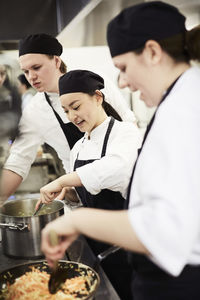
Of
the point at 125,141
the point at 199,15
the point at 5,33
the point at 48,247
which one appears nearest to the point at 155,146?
the point at 48,247

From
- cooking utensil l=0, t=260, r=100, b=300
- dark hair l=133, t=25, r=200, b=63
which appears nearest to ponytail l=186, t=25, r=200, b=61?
dark hair l=133, t=25, r=200, b=63

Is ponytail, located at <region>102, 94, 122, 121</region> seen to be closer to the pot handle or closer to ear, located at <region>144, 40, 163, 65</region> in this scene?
the pot handle

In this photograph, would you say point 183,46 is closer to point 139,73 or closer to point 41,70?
point 139,73

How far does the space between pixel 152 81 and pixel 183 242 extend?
0.38m

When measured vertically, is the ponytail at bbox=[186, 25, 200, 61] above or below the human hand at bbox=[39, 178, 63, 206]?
above

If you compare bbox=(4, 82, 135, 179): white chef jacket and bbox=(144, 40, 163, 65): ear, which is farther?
bbox=(4, 82, 135, 179): white chef jacket

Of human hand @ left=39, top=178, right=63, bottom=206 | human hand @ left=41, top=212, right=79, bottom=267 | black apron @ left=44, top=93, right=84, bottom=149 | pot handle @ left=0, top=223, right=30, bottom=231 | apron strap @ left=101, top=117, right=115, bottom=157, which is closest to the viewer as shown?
human hand @ left=41, top=212, right=79, bottom=267

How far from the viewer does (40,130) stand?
2.05 meters

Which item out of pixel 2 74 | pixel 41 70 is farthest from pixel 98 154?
pixel 2 74

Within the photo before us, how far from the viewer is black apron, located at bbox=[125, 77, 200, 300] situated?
3.16ft

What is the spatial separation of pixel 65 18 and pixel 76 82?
37cm

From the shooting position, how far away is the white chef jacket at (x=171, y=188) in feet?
2.42

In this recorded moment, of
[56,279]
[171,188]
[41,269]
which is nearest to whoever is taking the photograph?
[171,188]

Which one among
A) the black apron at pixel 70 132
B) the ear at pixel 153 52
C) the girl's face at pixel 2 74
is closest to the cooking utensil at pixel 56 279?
the girl's face at pixel 2 74
